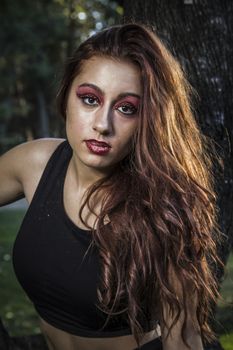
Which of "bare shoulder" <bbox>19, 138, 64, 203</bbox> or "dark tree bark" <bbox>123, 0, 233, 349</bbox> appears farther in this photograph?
"dark tree bark" <bbox>123, 0, 233, 349</bbox>

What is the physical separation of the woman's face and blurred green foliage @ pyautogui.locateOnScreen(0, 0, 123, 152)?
14.4 m

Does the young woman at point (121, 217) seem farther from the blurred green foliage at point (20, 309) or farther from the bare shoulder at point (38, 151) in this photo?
the blurred green foliage at point (20, 309)

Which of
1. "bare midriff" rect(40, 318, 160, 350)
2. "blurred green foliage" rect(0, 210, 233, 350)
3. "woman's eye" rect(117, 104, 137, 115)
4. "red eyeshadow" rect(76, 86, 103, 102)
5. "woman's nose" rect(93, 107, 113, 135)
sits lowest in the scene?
"blurred green foliage" rect(0, 210, 233, 350)

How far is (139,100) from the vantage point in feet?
8.24

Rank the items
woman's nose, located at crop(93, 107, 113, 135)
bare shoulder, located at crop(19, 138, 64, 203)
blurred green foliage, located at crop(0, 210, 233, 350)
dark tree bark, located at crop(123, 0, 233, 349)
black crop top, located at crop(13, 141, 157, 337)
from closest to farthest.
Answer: woman's nose, located at crop(93, 107, 113, 135)
black crop top, located at crop(13, 141, 157, 337)
bare shoulder, located at crop(19, 138, 64, 203)
dark tree bark, located at crop(123, 0, 233, 349)
blurred green foliage, located at crop(0, 210, 233, 350)

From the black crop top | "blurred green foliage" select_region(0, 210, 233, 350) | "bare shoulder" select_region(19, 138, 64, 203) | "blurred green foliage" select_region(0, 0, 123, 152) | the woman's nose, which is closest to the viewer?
the woman's nose

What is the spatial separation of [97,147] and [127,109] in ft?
0.62

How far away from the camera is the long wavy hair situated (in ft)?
8.28

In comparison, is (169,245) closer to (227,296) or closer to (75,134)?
(75,134)

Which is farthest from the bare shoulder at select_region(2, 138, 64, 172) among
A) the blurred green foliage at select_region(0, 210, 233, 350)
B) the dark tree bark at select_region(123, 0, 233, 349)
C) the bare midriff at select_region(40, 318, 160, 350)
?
the blurred green foliage at select_region(0, 210, 233, 350)

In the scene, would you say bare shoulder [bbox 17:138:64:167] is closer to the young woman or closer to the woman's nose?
the young woman

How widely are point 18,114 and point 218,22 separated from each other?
37.2m

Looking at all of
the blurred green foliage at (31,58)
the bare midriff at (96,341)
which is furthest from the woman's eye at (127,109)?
the blurred green foliage at (31,58)

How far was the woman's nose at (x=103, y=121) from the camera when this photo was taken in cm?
245
